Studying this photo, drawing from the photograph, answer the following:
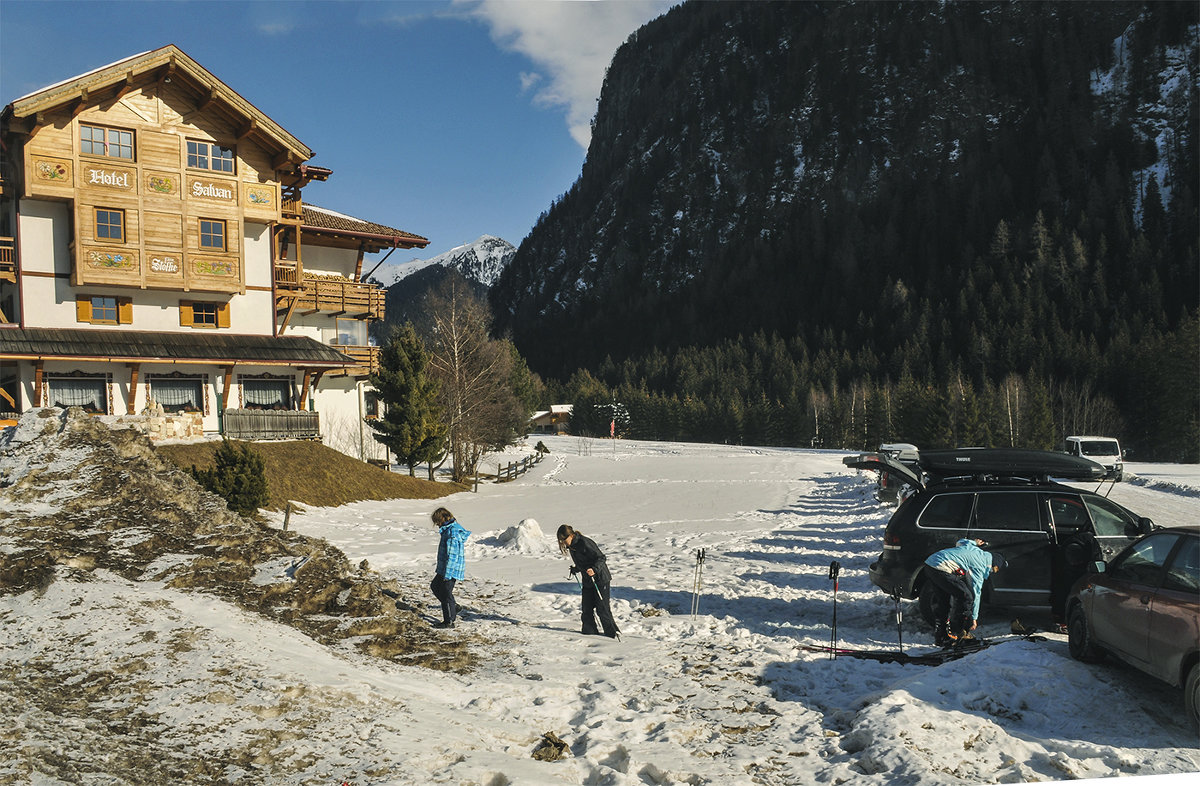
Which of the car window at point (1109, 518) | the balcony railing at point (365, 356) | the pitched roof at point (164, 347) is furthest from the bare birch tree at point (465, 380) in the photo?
the car window at point (1109, 518)

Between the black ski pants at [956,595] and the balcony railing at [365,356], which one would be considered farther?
the balcony railing at [365,356]

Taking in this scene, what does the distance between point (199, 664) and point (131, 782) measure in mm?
2505

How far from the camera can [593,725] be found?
7.58m

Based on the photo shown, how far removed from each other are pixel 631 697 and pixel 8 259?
30484 mm

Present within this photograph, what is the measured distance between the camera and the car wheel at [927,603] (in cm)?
1092

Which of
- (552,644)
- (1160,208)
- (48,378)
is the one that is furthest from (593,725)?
(1160,208)

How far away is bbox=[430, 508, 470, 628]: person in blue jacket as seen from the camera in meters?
11.2

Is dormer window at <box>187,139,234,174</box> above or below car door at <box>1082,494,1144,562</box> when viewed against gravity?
above

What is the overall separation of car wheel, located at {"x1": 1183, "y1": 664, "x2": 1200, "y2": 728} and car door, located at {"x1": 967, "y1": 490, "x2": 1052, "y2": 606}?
4618mm

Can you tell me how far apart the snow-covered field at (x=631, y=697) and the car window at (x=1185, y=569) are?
117 cm

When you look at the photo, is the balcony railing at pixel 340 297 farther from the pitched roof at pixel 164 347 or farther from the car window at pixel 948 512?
the car window at pixel 948 512

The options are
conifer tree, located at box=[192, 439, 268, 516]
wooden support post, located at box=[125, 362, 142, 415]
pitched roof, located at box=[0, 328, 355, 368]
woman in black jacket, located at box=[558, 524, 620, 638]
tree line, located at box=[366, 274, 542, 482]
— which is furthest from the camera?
tree line, located at box=[366, 274, 542, 482]

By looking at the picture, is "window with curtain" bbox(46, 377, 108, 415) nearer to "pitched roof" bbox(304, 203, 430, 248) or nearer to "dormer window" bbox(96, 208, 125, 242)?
"dormer window" bbox(96, 208, 125, 242)

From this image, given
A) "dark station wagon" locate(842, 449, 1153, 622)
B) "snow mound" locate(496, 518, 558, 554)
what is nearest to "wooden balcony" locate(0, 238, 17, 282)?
"snow mound" locate(496, 518, 558, 554)
